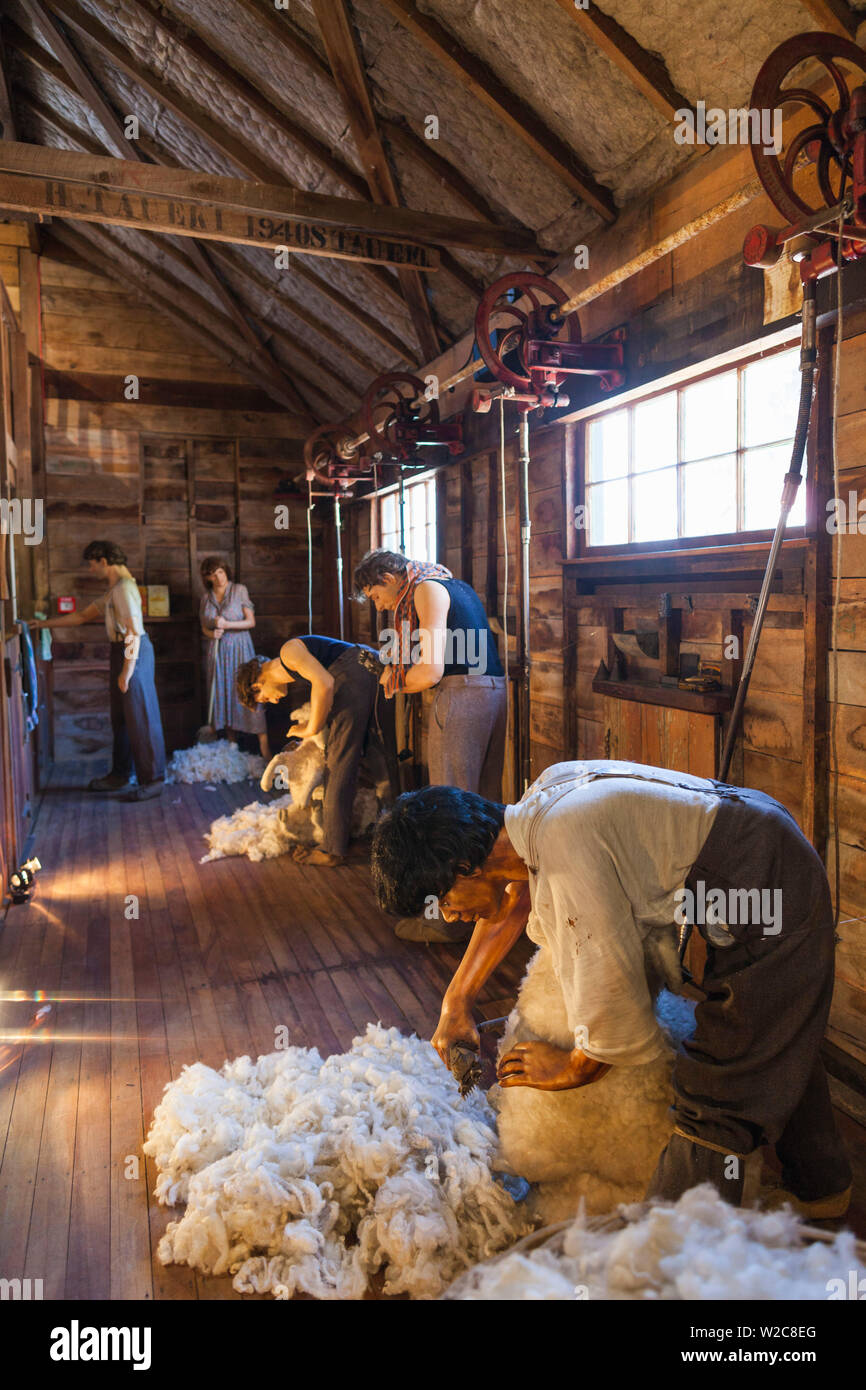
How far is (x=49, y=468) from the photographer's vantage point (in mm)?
7500

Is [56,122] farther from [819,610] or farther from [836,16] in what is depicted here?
[819,610]

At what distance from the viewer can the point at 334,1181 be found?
198 cm

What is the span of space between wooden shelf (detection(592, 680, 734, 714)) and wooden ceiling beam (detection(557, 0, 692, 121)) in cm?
189

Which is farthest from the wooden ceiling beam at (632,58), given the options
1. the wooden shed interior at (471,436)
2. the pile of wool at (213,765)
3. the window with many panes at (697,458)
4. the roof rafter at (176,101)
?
the pile of wool at (213,765)

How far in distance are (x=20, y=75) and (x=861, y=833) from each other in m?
7.02

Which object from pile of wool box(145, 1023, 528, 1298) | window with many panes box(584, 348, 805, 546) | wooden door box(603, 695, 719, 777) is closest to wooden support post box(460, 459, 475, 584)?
window with many panes box(584, 348, 805, 546)

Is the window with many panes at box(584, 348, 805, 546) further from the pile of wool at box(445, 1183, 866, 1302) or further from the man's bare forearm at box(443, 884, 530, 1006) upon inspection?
the pile of wool at box(445, 1183, 866, 1302)

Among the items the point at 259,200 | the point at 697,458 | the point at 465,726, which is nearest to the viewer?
the point at 697,458

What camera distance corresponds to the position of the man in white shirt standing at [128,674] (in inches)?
234

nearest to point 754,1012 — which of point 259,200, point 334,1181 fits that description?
point 334,1181

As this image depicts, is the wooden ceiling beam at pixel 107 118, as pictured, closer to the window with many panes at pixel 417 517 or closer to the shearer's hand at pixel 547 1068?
the window with many panes at pixel 417 517

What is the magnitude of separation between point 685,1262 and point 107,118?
667 centimetres

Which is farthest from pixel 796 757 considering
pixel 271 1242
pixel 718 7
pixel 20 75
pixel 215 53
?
pixel 20 75

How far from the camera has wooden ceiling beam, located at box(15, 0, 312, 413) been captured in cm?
503
